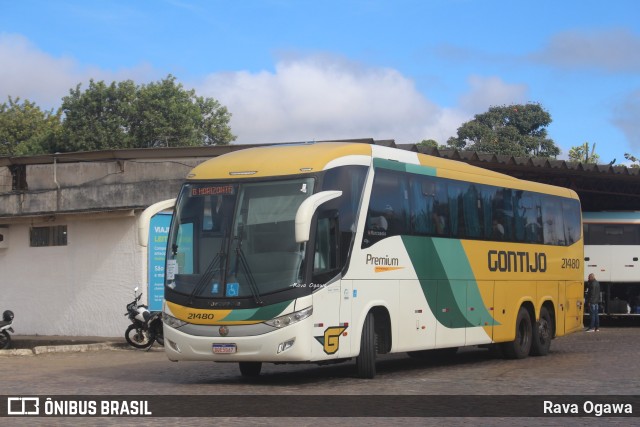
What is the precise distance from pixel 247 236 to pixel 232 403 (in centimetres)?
279

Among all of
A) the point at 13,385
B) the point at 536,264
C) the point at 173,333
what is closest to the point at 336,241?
the point at 173,333

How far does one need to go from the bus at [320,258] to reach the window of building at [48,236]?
11.7m

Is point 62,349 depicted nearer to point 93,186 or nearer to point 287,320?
point 93,186

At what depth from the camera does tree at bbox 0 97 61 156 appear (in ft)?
214

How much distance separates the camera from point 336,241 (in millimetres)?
14664

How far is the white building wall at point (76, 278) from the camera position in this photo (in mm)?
24953

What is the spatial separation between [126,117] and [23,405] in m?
52.8

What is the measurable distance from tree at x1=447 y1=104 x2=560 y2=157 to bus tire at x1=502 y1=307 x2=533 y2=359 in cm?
5901

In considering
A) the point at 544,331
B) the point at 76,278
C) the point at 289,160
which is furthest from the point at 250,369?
the point at 76,278

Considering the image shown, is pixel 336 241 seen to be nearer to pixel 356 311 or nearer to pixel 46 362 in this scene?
pixel 356 311

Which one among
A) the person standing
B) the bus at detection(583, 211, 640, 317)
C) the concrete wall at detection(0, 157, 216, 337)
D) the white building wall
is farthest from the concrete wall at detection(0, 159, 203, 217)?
the bus at detection(583, 211, 640, 317)

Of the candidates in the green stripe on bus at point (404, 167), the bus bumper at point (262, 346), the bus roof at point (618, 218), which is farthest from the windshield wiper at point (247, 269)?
the bus roof at point (618, 218)

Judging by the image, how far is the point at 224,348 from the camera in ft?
46.3

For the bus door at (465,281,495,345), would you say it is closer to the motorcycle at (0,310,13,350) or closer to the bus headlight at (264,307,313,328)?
the bus headlight at (264,307,313,328)
